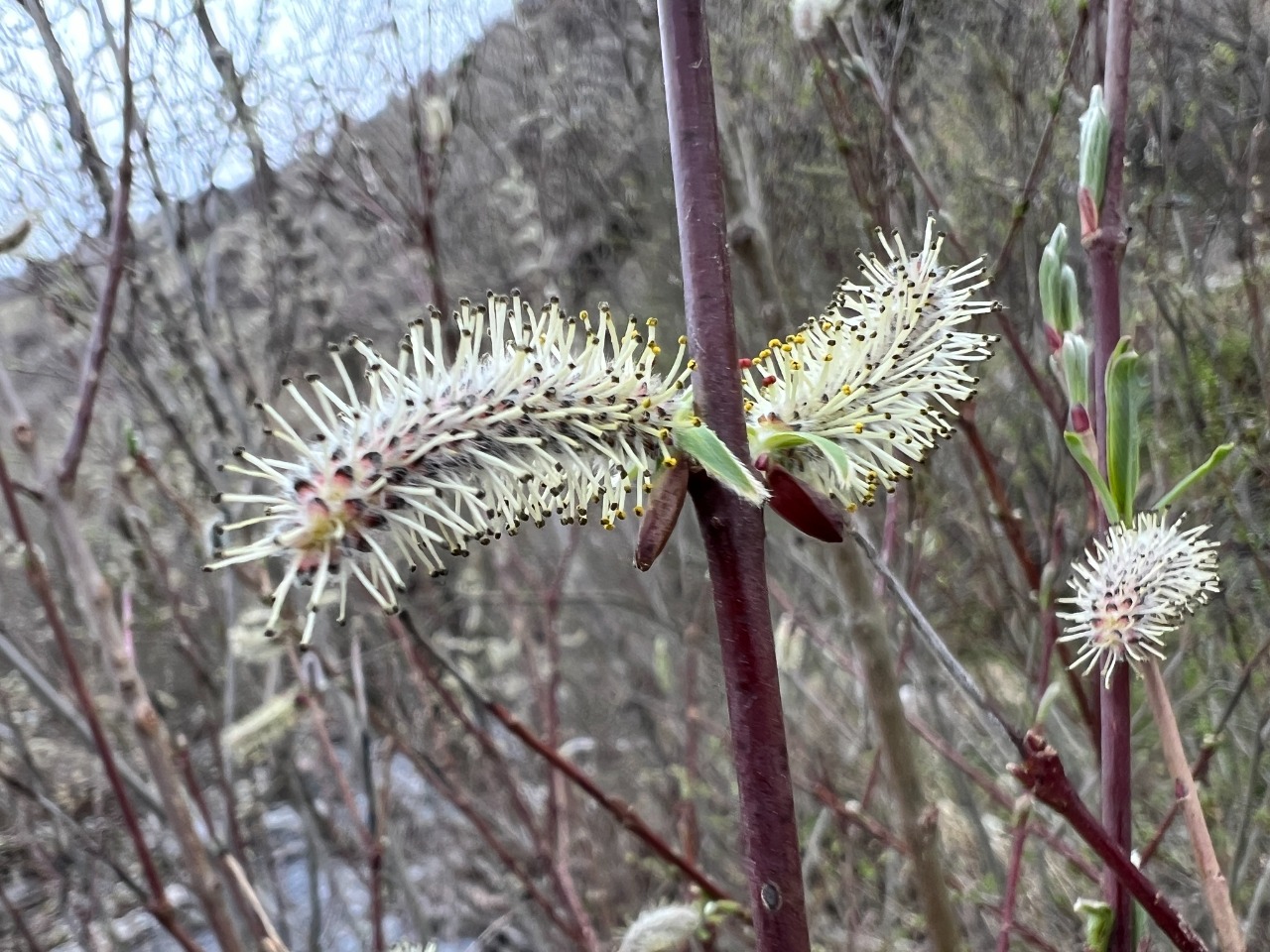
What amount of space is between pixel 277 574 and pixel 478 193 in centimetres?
153

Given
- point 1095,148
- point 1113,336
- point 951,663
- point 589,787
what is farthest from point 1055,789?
point 589,787

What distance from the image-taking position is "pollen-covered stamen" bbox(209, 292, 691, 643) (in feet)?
1.65

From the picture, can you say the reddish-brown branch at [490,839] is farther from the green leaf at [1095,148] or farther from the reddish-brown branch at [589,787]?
the green leaf at [1095,148]

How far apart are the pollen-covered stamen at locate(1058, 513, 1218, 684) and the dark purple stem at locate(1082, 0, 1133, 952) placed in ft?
0.11

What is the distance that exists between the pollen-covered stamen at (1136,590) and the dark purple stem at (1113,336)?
0.11 ft

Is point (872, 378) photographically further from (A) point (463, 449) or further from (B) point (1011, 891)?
(B) point (1011, 891)

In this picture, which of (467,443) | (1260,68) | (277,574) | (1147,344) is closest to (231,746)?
(277,574)

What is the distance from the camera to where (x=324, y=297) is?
8.30ft

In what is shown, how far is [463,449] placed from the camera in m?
0.55

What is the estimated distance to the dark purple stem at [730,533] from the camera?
1.61ft

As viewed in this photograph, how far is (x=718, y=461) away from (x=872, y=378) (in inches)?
8.8

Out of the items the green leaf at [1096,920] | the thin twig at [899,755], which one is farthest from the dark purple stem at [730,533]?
the thin twig at [899,755]

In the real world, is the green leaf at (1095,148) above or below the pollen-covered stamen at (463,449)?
above

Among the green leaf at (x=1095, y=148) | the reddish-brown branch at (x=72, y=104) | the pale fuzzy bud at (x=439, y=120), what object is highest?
the pale fuzzy bud at (x=439, y=120)
